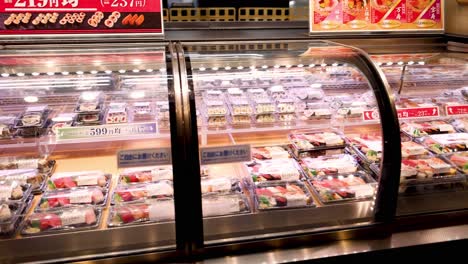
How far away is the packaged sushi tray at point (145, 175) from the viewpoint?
2605 millimetres

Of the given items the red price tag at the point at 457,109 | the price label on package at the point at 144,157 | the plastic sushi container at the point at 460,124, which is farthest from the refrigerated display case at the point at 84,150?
the plastic sushi container at the point at 460,124

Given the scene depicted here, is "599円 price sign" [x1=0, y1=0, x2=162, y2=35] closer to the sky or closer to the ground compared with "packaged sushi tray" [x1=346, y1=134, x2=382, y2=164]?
closer to the sky

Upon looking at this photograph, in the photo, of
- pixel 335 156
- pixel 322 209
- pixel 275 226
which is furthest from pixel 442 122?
pixel 275 226

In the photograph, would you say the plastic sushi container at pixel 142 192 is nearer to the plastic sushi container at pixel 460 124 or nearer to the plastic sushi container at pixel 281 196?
the plastic sushi container at pixel 281 196

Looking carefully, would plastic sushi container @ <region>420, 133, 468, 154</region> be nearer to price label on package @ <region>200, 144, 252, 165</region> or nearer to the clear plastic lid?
the clear plastic lid

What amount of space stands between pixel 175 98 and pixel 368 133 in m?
1.82

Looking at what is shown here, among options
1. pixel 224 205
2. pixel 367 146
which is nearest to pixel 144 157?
pixel 224 205

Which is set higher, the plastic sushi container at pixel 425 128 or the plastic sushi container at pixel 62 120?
the plastic sushi container at pixel 62 120

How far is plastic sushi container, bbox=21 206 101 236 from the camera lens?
215cm

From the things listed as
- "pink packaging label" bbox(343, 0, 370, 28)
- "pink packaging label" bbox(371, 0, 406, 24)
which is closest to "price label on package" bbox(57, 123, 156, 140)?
"pink packaging label" bbox(343, 0, 370, 28)

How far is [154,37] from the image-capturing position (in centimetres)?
315

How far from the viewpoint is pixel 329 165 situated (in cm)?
286

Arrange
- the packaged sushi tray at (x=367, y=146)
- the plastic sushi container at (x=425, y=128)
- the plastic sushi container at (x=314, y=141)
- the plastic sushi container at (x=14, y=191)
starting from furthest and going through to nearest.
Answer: the plastic sushi container at (x=425, y=128)
the plastic sushi container at (x=314, y=141)
the packaged sushi tray at (x=367, y=146)
the plastic sushi container at (x=14, y=191)

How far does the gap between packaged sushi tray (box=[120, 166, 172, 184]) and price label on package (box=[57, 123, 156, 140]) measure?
431mm
